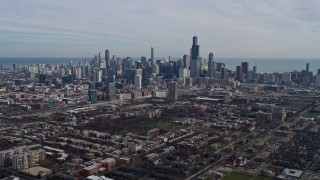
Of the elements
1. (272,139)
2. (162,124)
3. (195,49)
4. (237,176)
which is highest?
(195,49)

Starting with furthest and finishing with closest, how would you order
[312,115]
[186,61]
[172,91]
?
1. [186,61]
2. [172,91]
3. [312,115]

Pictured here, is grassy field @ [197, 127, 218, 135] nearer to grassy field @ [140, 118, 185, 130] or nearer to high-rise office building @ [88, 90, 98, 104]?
grassy field @ [140, 118, 185, 130]

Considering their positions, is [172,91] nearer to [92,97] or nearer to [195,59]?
[92,97]

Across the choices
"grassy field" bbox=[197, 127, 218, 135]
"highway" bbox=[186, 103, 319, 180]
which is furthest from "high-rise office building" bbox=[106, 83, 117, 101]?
"highway" bbox=[186, 103, 319, 180]

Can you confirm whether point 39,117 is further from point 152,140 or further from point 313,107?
point 313,107

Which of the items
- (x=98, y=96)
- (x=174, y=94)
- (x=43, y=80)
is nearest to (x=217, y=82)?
(x=174, y=94)

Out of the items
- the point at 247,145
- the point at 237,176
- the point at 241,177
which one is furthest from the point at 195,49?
the point at 241,177

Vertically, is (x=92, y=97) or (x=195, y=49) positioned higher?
(x=195, y=49)

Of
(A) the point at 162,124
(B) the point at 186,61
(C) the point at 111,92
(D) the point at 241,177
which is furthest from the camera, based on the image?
(B) the point at 186,61

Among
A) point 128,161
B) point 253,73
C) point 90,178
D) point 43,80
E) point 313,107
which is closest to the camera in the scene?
point 90,178
